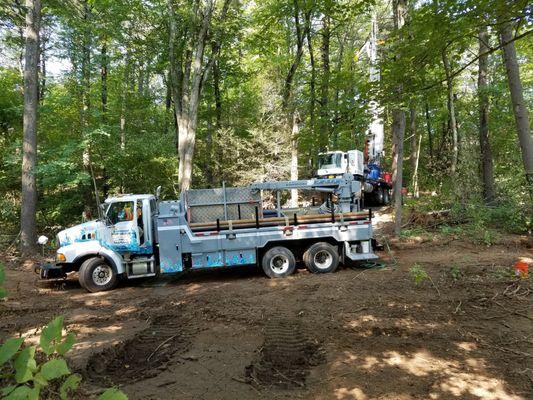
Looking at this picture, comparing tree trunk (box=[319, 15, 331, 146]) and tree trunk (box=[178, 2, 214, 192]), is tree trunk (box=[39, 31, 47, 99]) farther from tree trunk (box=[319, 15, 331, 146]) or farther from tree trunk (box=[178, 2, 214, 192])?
tree trunk (box=[319, 15, 331, 146])

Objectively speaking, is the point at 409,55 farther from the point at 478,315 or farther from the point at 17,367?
the point at 17,367

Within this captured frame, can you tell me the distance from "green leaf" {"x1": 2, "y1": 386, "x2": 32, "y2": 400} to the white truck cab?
18502mm

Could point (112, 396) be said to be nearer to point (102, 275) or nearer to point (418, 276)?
point (418, 276)

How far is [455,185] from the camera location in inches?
567

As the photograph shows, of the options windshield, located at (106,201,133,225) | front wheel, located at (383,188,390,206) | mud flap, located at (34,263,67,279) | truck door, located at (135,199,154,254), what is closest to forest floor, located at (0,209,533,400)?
mud flap, located at (34,263,67,279)

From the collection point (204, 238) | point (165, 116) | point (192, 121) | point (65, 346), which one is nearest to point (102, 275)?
point (204, 238)

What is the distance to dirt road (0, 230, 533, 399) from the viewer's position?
422cm

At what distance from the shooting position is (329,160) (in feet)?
65.9

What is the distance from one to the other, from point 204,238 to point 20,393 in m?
8.10

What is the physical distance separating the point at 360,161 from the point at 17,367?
1971 cm

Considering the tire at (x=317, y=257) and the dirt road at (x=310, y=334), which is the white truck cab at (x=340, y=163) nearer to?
the tire at (x=317, y=257)

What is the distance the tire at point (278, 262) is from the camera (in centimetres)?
945

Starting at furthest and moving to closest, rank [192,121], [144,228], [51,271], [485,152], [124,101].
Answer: [124,101], [485,152], [192,121], [144,228], [51,271]

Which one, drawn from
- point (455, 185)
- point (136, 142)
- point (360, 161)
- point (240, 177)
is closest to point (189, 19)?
point (136, 142)
